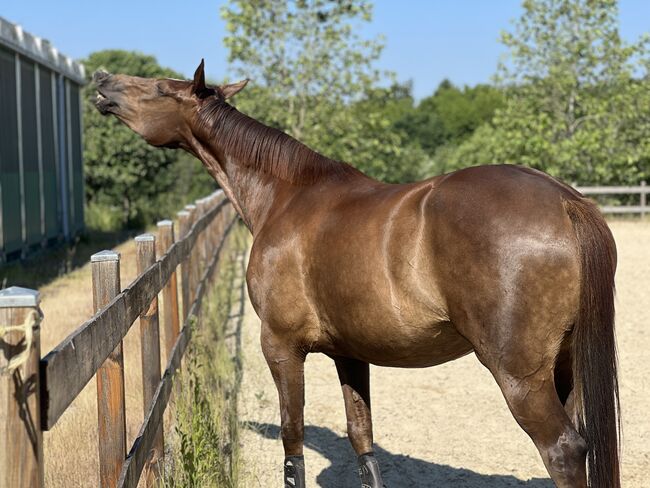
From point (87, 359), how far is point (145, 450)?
3.80 feet

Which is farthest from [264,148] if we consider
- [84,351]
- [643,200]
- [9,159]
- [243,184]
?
[643,200]

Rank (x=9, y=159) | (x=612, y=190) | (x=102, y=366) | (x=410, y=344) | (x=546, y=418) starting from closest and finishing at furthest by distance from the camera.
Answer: (x=546, y=418) → (x=102, y=366) → (x=410, y=344) → (x=9, y=159) → (x=612, y=190)

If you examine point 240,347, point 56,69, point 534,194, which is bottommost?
point 240,347

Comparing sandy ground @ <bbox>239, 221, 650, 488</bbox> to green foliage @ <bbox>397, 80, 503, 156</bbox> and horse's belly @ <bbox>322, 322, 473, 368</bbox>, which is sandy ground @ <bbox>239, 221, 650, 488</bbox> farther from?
green foliage @ <bbox>397, 80, 503, 156</bbox>

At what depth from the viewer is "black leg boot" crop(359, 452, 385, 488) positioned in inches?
157

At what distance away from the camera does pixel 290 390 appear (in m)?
3.84

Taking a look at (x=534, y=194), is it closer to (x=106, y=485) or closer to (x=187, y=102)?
(x=106, y=485)

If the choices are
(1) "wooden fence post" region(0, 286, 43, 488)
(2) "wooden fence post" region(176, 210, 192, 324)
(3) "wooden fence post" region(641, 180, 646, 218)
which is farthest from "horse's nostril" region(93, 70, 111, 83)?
(3) "wooden fence post" region(641, 180, 646, 218)

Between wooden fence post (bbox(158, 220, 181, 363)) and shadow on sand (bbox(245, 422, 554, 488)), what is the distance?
2.76ft

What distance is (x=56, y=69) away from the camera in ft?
56.7

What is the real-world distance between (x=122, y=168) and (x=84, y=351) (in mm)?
21537

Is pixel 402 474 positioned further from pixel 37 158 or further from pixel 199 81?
pixel 37 158

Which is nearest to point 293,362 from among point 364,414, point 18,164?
point 364,414

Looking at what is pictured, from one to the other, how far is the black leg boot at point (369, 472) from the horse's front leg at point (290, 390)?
30cm
